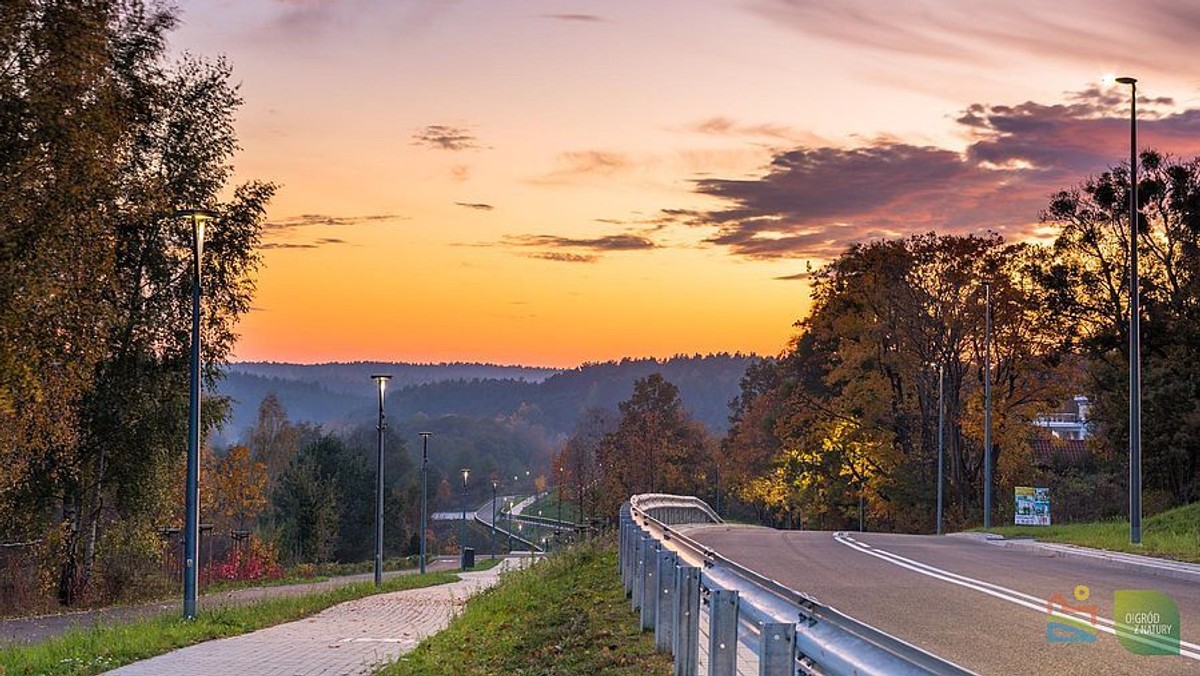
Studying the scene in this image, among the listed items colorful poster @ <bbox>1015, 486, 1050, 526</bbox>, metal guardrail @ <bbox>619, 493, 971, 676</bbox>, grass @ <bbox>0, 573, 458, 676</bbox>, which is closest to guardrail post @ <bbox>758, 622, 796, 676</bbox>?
metal guardrail @ <bbox>619, 493, 971, 676</bbox>

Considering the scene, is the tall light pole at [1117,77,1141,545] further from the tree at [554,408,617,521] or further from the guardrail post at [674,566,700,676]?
the tree at [554,408,617,521]

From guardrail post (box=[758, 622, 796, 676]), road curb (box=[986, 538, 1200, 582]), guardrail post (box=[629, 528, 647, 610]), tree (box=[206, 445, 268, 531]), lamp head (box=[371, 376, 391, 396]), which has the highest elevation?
lamp head (box=[371, 376, 391, 396])

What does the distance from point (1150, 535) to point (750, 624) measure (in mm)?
23964

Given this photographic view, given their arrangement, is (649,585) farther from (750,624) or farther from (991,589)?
(991,589)

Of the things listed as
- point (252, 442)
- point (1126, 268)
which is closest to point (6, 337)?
point (1126, 268)

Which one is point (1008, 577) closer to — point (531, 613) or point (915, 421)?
point (531, 613)

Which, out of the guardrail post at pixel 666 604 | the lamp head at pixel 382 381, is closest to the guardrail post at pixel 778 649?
the guardrail post at pixel 666 604

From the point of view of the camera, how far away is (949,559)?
75.1 feet

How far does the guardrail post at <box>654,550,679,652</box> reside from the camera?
1120 cm

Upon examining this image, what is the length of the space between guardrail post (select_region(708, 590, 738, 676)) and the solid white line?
5103mm

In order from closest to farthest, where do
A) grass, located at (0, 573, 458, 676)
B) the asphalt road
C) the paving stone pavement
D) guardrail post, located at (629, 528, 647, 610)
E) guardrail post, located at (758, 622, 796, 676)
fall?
guardrail post, located at (758, 622, 796, 676), the asphalt road, guardrail post, located at (629, 528, 647, 610), the paving stone pavement, grass, located at (0, 573, 458, 676)

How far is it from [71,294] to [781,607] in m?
21.6

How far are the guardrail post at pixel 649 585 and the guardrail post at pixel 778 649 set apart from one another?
5.95 m

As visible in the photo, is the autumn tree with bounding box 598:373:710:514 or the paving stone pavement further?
the autumn tree with bounding box 598:373:710:514
